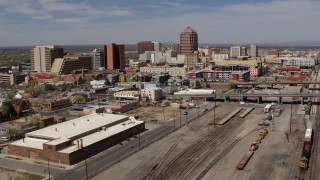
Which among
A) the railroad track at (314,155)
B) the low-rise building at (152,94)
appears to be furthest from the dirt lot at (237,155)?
the low-rise building at (152,94)

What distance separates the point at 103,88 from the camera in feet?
260

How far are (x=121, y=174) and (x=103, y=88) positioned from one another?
5114 centimetres

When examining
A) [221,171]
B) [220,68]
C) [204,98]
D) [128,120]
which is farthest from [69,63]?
[221,171]

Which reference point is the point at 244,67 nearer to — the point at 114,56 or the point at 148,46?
the point at 114,56

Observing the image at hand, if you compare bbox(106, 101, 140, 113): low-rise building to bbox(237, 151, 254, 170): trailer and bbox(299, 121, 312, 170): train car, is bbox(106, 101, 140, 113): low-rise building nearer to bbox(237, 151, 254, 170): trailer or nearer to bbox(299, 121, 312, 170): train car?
bbox(237, 151, 254, 170): trailer

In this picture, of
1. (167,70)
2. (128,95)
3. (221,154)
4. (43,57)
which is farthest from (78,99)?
(43,57)

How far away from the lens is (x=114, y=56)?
398 feet

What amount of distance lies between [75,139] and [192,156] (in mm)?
11066

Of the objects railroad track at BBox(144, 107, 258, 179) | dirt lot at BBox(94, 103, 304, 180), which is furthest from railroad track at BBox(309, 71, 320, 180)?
railroad track at BBox(144, 107, 258, 179)

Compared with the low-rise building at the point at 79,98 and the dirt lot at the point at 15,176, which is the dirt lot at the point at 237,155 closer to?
the dirt lot at the point at 15,176

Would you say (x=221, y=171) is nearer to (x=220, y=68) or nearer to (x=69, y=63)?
(x=220, y=68)

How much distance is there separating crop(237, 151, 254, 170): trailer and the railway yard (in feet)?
0.92

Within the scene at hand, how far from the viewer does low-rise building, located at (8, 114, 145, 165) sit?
1296 inches

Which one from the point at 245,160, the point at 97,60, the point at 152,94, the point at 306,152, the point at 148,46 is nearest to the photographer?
the point at 245,160
